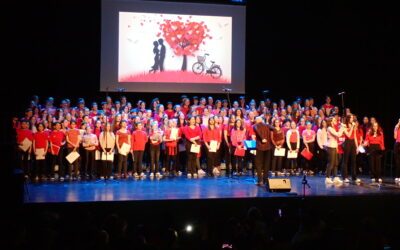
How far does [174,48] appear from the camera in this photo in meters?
15.8

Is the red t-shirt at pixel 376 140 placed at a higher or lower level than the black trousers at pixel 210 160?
higher

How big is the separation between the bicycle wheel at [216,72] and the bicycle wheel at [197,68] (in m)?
0.36

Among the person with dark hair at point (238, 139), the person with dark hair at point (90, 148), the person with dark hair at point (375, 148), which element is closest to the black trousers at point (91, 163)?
the person with dark hair at point (90, 148)

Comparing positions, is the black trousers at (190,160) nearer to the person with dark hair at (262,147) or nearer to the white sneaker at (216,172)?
the white sneaker at (216,172)

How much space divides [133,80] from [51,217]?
1046 centimetres

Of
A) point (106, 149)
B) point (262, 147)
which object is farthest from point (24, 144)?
point (262, 147)

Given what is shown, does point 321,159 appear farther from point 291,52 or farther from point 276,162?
point 291,52

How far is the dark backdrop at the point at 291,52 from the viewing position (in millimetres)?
15203

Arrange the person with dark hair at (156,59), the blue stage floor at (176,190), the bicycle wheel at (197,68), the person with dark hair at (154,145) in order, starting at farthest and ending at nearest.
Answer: the bicycle wheel at (197,68), the person with dark hair at (156,59), the person with dark hair at (154,145), the blue stage floor at (176,190)

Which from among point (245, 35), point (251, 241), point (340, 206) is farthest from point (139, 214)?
point (245, 35)

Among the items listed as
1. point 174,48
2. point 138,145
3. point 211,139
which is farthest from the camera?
point 174,48

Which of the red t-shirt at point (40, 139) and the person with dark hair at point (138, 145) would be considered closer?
the red t-shirt at point (40, 139)

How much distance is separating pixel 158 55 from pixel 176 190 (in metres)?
6.47

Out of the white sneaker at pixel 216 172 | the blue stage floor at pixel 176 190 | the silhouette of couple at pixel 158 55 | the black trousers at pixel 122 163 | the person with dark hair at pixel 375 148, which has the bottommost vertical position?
the blue stage floor at pixel 176 190
